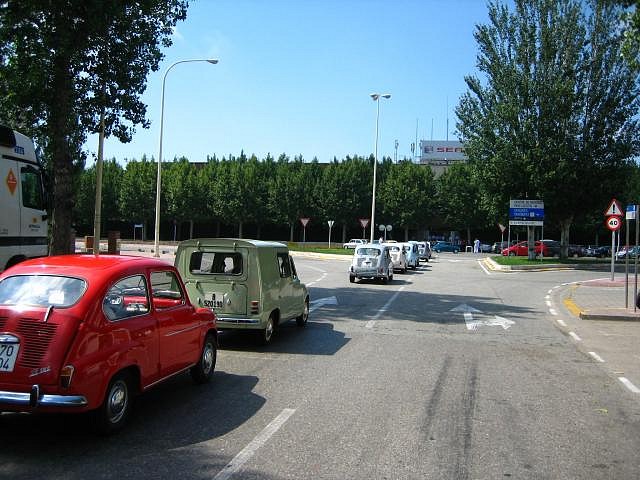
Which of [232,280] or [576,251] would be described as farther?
[576,251]

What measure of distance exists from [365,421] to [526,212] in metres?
37.4

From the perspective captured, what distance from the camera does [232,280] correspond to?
987cm

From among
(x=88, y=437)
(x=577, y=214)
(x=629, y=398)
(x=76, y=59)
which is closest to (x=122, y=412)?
(x=88, y=437)

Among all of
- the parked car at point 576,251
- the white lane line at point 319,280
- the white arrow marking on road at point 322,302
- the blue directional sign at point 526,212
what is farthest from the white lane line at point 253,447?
the parked car at point 576,251

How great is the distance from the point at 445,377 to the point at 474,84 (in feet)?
128

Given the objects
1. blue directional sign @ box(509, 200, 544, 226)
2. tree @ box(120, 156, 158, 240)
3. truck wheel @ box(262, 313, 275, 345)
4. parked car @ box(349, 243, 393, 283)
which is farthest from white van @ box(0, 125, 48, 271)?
tree @ box(120, 156, 158, 240)

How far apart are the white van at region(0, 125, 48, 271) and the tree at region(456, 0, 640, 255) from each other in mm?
33686

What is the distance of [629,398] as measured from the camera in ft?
23.7

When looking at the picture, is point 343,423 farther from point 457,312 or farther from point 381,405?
point 457,312

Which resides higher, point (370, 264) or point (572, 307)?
point (370, 264)

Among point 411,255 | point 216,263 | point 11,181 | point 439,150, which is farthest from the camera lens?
point 439,150

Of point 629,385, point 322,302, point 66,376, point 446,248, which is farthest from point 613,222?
point 446,248

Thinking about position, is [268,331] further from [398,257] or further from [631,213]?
[398,257]

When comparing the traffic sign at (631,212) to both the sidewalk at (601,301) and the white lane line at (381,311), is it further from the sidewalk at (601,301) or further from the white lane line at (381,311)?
the white lane line at (381,311)
